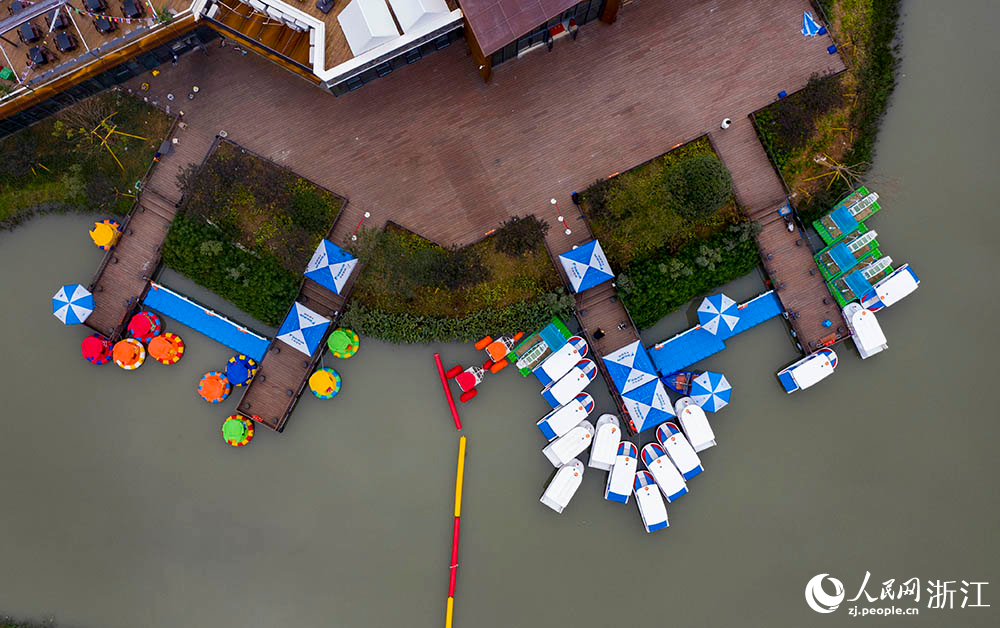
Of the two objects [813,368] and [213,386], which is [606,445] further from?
[213,386]

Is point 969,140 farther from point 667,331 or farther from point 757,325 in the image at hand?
point 667,331

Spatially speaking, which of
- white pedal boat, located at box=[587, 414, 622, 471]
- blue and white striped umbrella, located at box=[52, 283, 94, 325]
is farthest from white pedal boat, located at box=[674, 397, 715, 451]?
blue and white striped umbrella, located at box=[52, 283, 94, 325]

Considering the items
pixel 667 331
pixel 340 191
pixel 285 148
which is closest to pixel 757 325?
pixel 667 331

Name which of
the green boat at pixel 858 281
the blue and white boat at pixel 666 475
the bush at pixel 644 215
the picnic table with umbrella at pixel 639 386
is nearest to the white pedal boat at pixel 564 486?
the blue and white boat at pixel 666 475

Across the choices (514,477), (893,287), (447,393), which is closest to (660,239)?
(893,287)

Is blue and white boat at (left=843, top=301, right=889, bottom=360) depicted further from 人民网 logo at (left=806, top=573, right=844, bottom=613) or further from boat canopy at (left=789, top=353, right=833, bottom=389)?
人民网 logo at (left=806, top=573, right=844, bottom=613)

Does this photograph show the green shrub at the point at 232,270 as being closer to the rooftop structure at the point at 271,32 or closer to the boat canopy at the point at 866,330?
the rooftop structure at the point at 271,32

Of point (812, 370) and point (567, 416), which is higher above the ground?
point (812, 370)

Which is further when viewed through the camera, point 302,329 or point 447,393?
point 447,393
